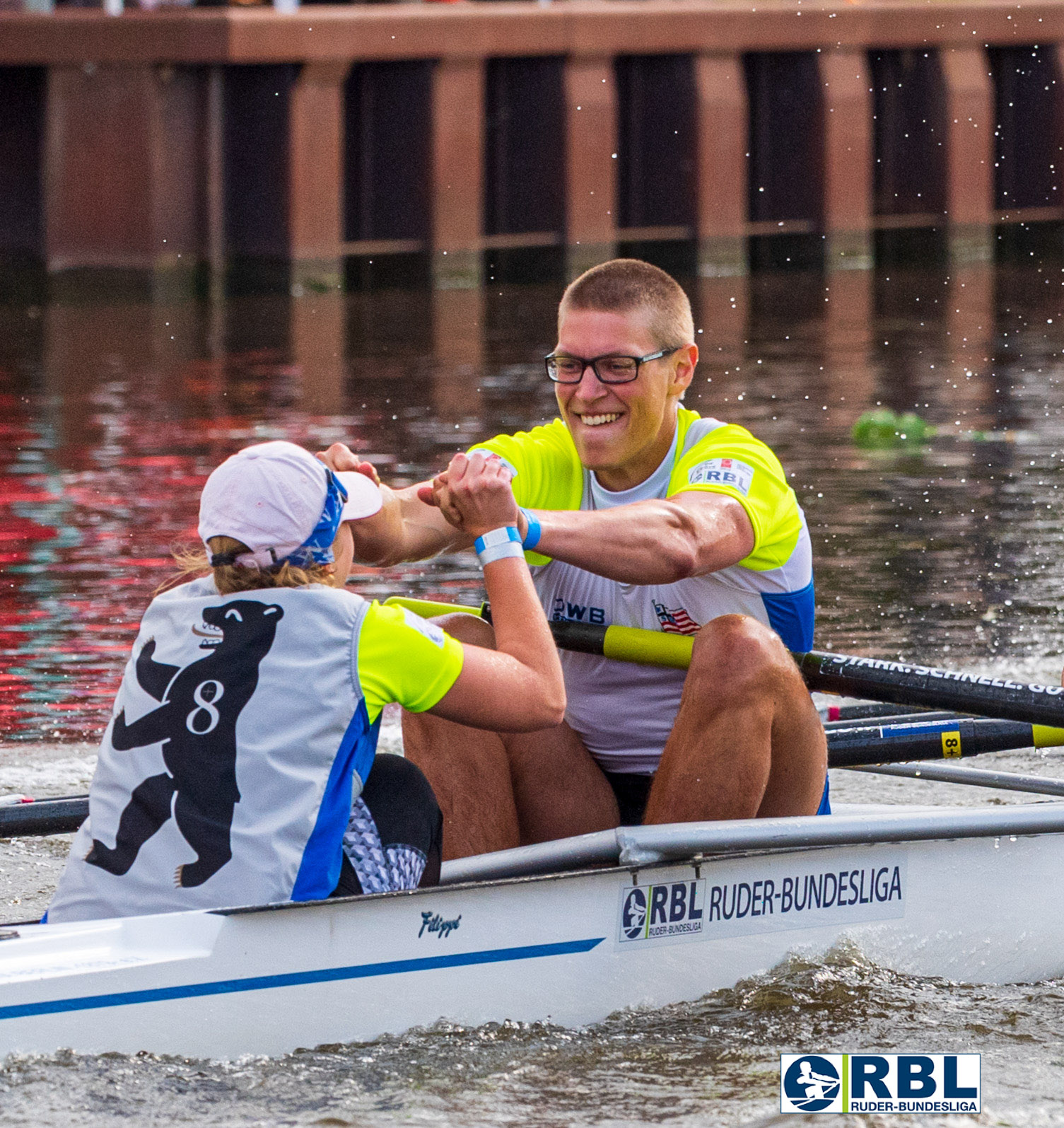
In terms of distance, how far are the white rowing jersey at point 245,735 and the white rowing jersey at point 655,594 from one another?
1002 mm

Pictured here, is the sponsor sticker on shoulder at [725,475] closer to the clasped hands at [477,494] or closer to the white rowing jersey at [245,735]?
the clasped hands at [477,494]

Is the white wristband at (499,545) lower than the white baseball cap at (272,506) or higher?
lower

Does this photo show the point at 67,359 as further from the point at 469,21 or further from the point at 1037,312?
the point at 1037,312

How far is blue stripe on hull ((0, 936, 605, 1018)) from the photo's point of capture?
360cm

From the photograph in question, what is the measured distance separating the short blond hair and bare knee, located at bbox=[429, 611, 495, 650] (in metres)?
0.66

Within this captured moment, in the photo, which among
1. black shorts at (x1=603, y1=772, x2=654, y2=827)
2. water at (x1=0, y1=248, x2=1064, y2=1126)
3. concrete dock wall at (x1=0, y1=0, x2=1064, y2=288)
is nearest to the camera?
water at (x1=0, y1=248, x2=1064, y2=1126)

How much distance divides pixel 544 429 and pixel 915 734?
1051mm

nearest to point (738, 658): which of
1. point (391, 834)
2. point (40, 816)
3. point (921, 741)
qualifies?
point (391, 834)

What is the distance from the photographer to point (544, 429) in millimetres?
4891

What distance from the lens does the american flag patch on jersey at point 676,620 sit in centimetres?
466

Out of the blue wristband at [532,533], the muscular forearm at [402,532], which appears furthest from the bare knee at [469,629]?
the blue wristband at [532,533]

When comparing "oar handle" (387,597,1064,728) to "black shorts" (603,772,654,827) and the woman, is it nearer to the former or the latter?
"black shorts" (603,772,654,827)

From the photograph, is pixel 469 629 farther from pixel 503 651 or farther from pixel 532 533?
pixel 503 651

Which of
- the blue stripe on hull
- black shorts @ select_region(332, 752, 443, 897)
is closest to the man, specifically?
the blue stripe on hull
